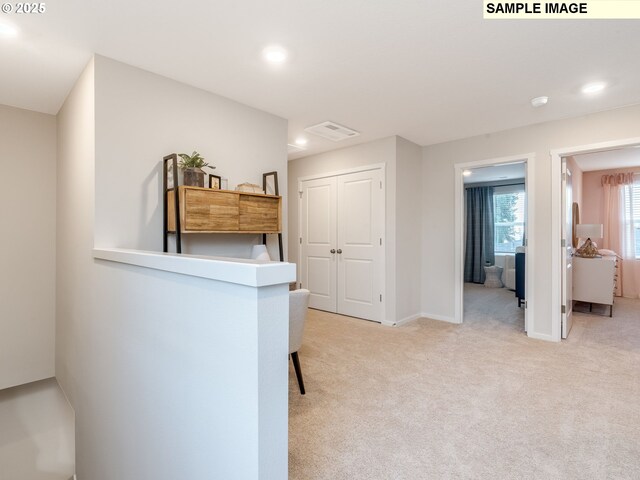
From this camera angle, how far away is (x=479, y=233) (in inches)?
303

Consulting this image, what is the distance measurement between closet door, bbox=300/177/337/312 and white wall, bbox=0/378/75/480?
3.11 meters

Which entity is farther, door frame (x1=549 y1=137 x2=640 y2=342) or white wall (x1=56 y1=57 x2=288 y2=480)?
door frame (x1=549 y1=137 x2=640 y2=342)

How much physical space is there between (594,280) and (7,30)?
6487 mm

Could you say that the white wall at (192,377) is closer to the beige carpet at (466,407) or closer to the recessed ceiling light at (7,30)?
the beige carpet at (466,407)

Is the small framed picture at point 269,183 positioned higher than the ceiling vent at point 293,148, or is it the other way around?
the ceiling vent at point 293,148

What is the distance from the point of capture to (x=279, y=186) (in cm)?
337

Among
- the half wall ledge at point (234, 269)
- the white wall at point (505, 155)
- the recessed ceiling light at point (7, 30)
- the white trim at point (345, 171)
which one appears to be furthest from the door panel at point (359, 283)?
the recessed ceiling light at point (7, 30)

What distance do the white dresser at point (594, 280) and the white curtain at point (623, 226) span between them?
1.78 m

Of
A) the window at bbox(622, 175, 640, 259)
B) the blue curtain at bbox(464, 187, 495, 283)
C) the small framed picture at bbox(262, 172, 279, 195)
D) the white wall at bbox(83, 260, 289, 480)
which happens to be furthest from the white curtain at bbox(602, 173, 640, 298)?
the white wall at bbox(83, 260, 289, 480)

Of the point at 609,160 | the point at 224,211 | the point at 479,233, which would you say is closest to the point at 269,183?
the point at 224,211

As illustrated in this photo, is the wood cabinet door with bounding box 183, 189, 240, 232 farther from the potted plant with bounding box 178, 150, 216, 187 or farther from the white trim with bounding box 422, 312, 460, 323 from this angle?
the white trim with bounding box 422, 312, 460, 323

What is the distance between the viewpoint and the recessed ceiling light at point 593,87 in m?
2.65

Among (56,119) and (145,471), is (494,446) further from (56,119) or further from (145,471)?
(56,119)

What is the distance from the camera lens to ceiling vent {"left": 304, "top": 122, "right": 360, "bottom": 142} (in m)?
3.67
